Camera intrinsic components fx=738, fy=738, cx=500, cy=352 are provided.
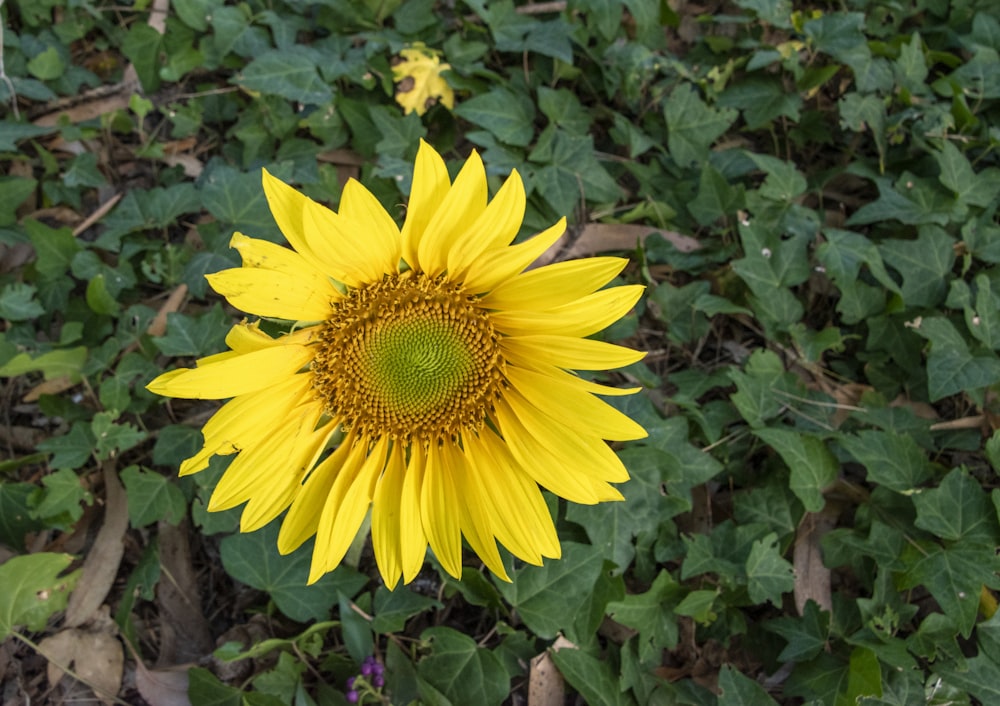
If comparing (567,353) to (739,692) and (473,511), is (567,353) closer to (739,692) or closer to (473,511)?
(473,511)

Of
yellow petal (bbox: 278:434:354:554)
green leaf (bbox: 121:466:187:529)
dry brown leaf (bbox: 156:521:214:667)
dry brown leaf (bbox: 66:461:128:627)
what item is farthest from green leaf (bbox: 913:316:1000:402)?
dry brown leaf (bbox: 66:461:128:627)

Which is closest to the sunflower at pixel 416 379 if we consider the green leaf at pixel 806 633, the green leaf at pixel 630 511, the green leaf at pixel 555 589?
the green leaf at pixel 555 589

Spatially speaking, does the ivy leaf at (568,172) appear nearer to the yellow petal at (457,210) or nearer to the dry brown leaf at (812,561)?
the yellow petal at (457,210)

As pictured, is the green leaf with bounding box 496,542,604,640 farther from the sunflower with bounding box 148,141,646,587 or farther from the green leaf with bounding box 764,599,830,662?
the green leaf with bounding box 764,599,830,662

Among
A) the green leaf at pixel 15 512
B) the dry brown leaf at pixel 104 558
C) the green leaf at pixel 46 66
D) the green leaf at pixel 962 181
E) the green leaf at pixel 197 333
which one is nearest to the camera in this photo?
the green leaf at pixel 197 333

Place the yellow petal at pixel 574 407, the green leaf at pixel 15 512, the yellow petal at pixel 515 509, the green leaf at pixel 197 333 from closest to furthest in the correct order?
1. the yellow petal at pixel 574 407
2. the yellow petal at pixel 515 509
3. the green leaf at pixel 197 333
4. the green leaf at pixel 15 512

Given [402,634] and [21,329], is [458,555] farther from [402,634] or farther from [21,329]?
[21,329]

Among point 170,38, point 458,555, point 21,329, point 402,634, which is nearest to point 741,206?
point 458,555
